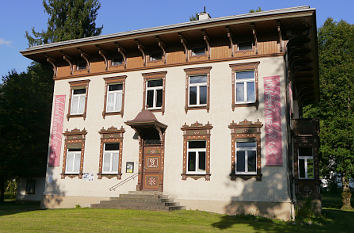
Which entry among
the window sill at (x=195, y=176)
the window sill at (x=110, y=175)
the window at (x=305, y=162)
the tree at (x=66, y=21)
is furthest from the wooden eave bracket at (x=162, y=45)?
the tree at (x=66, y=21)

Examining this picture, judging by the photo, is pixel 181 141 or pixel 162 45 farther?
pixel 162 45

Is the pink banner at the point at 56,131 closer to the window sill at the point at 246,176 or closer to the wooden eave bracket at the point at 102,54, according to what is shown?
the wooden eave bracket at the point at 102,54

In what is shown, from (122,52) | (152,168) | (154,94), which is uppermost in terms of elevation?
(122,52)

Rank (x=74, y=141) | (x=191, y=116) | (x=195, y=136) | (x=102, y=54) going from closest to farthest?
(x=195, y=136), (x=191, y=116), (x=102, y=54), (x=74, y=141)

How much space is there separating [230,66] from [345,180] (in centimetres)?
2040

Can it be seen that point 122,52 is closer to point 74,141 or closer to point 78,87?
point 78,87

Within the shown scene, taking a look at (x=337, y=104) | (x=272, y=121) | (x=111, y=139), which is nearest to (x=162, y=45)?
(x=111, y=139)

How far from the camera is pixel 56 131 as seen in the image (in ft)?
74.8

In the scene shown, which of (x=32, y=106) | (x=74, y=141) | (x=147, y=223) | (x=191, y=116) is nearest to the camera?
(x=147, y=223)

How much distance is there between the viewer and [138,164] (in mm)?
20094

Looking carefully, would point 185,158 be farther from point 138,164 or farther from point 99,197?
point 99,197

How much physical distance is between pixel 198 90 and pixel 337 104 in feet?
66.6

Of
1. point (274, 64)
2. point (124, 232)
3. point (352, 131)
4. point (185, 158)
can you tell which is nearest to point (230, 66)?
point (274, 64)

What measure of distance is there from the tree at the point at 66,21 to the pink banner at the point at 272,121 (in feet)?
70.4
